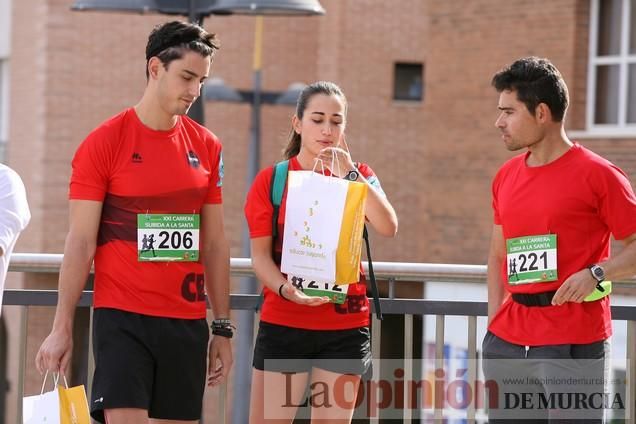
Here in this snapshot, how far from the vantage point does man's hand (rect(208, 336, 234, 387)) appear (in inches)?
206

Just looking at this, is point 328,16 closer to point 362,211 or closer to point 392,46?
point 392,46

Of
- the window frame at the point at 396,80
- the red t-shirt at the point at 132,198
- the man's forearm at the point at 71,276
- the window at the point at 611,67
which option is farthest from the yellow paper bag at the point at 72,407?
the window frame at the point at 396,80

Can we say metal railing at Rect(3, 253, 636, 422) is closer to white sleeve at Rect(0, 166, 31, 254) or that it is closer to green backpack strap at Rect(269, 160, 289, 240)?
green backpack strap at Rect(269, 160, 289, 240)

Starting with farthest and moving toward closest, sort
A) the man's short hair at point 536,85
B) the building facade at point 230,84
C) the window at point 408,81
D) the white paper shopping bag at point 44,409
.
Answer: the window at point 408,81 → the building facade at point 230,84 → the man's short hair at point 536,85 → the white paper shopping bag at point 44,409

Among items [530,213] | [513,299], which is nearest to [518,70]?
[530,213]

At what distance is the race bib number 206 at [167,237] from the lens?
193 inches

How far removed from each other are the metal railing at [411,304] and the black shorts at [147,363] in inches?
49.9

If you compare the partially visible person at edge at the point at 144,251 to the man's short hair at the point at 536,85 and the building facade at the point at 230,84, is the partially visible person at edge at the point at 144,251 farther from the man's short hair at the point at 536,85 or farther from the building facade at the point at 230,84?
the building facade at the point at 230,84

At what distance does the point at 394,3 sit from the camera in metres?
25.2

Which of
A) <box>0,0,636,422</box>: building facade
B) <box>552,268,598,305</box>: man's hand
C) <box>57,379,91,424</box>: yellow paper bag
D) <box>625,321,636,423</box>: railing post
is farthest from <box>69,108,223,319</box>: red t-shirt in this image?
<box>0,0,636,422</box>: building facade

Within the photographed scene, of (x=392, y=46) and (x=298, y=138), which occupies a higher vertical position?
(x=392, y=46)

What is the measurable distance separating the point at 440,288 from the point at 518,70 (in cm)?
1214

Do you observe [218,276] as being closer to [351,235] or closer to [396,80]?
[351,235]

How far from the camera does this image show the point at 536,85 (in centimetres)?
517
